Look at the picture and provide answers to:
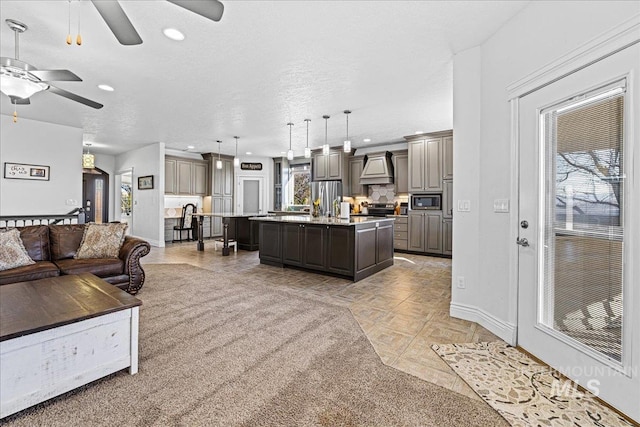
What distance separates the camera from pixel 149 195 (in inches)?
306

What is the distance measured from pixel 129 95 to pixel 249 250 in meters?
3.93

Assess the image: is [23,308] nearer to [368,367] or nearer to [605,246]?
[368,367]

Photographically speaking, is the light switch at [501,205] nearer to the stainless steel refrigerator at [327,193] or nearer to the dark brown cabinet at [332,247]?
the dark brown cabinet at [332,247]

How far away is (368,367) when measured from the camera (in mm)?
1991

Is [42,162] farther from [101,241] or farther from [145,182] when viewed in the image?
[101,241]

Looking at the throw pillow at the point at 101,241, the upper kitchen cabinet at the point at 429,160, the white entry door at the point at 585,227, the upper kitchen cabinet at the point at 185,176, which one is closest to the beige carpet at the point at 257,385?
the white entry door at the point at 585,227

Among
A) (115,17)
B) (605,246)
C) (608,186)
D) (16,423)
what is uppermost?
(115,17)

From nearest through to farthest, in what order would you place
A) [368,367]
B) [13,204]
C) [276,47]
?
[368,367], [276,47], [13,204]

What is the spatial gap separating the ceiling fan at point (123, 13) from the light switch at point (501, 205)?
249 cm

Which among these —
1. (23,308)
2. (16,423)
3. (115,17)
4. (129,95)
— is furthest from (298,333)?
(129,95)

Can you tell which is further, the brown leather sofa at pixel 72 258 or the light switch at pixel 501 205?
the brown leather sofa at pixel 72 258

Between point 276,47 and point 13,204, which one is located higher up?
point 276,47

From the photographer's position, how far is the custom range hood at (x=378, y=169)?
7.09 meters

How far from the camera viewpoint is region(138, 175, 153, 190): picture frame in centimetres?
761
